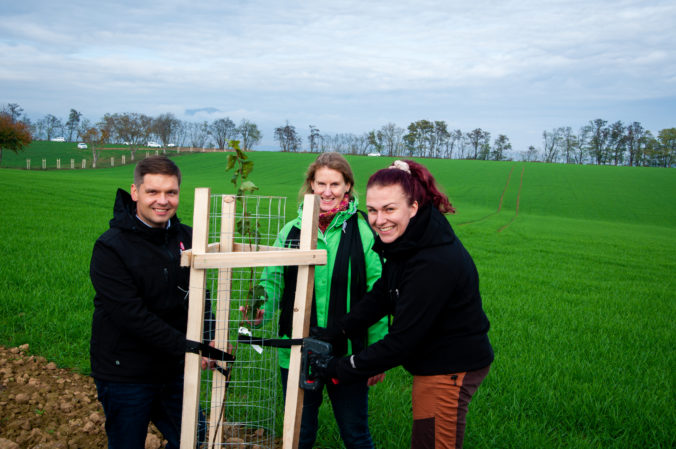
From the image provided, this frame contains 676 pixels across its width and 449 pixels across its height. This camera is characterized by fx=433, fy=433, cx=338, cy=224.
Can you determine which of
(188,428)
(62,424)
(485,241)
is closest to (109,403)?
(188,428)

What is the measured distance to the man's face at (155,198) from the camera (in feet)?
8.53

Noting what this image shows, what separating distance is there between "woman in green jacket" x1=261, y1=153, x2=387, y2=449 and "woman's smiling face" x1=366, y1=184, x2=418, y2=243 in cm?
52

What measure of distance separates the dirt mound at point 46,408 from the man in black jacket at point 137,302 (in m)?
A: 1.10

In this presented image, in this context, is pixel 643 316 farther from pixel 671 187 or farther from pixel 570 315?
pixel 671 187

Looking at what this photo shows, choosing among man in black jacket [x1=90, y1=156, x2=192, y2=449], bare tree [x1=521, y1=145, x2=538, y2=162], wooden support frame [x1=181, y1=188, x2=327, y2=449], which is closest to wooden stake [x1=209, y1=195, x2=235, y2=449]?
wooden support frame [x1=181, y1=188, x2=327, y2=449]

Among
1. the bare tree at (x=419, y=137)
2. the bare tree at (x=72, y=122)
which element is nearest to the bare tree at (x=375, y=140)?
the bare tree at (x=419, y=137)

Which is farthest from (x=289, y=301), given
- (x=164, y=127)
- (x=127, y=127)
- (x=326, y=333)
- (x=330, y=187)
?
(x=164, y=127)

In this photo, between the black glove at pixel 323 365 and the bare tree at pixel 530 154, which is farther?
the bare tree at pixel 530 154

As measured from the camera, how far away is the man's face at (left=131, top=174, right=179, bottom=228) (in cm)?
260

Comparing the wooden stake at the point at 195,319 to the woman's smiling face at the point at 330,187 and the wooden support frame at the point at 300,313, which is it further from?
the woman's smiling face at the point at 330,187

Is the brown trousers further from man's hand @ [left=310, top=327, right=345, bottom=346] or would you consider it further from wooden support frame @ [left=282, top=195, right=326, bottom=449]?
wooden support frame @ [left=282, top=195, right=326, bottom=449]

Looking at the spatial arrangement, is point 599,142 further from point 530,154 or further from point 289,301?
point 289,301

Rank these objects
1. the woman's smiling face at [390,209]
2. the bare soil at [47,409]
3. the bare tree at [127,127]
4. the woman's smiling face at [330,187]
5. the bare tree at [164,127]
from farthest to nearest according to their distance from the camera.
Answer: the bare tree at [164,127] < the bare tree at [127,127] < the bare soil at [47,409] < the woman's smiling face at [330,187] < the woman's smiling face at [390,209]

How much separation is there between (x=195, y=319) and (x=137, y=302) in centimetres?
38
